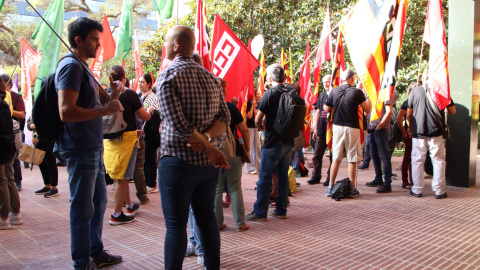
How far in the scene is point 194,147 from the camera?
2.61 metres

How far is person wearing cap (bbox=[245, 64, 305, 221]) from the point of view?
5297 mm

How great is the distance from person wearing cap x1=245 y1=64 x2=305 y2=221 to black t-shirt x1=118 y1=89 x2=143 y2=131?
1.65 meters

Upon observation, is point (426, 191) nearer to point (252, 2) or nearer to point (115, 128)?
point (115, 128)

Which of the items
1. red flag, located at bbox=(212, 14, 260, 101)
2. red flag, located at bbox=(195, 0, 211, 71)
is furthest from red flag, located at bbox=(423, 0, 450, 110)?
red flag, located at bbox=(195, 0, 211, 71)

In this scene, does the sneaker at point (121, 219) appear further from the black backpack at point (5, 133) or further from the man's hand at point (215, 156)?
the man's hand at point (215, 156)

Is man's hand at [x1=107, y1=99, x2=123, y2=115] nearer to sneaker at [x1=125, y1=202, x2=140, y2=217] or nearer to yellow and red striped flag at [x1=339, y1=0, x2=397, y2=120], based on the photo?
sneaker at [x1=125, y1=202, x2=140, y2=217]

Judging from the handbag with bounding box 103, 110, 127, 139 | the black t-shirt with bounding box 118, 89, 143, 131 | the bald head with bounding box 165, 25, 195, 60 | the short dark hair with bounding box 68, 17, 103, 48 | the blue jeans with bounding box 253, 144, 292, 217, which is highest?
the short dark hair with bounding box 68, 17, 103, 48

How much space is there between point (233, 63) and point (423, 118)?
134 inches

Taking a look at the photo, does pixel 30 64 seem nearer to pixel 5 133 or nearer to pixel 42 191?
pixel 42 191

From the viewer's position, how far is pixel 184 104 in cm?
266

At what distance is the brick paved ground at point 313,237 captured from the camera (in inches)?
151

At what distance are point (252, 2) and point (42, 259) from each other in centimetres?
1627

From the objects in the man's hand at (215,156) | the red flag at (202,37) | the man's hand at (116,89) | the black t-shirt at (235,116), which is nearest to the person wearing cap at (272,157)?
the black t-shirt at (235,116)

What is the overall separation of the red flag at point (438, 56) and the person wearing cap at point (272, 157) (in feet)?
9.15
